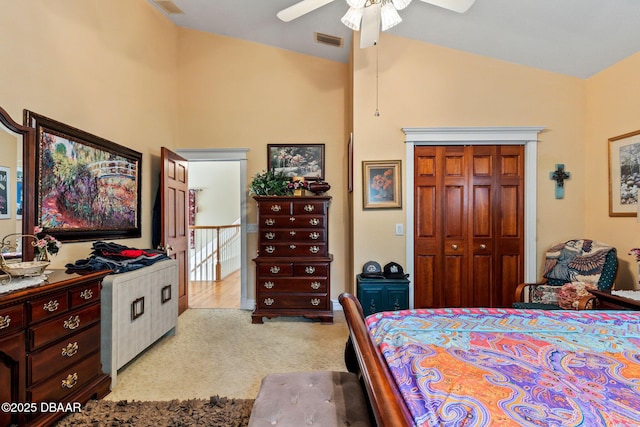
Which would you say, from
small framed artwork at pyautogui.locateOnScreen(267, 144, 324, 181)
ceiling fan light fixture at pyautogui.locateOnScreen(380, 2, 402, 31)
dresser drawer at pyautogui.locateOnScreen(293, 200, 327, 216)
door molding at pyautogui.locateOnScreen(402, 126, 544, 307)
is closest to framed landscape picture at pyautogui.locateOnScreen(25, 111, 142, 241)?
small framed artwork at pyautogui.locateOnScreen(267, 144, 324, 181)

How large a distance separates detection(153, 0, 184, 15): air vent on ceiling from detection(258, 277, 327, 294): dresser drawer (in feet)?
11.3

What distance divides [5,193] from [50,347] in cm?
106

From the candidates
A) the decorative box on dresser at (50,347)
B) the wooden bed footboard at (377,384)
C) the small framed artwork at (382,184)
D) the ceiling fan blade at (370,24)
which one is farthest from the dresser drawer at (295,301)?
the ceiling fan blade at (370,24)

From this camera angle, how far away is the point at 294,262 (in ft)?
11.1

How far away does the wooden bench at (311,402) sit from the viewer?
110cm

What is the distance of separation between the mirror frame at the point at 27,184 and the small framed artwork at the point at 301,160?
2.43 meters

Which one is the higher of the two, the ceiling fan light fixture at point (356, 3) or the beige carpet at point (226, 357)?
the ceiling fan light fixture at point (356, 3)

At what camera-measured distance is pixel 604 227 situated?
117 inches

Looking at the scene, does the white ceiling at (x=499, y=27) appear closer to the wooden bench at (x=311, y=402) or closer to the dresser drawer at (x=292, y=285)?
the dresser drawer at (x=292, y=285)

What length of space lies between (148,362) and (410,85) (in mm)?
3844

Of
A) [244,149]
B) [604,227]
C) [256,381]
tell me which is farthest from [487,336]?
[244,149]

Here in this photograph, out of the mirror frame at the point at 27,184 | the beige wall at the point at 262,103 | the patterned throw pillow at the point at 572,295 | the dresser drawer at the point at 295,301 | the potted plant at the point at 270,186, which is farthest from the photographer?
the beige wall at the point at 262,103

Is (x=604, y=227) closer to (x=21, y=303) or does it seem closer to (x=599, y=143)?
(x=599, y=143)

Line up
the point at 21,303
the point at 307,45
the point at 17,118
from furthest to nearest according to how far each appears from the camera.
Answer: the point at 307,45 → the point at 17,118 → the point at 21,303
